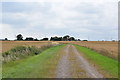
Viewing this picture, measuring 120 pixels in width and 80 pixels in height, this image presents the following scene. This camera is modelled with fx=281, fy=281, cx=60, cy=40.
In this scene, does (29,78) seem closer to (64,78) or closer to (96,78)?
(64,78)

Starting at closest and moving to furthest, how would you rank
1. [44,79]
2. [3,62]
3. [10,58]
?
1. [44,79]
2. [3,62]
3. [10,58]

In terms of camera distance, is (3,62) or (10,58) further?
(10,58)

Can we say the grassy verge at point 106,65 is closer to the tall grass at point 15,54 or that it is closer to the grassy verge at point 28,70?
the grassy verge at point 28,70

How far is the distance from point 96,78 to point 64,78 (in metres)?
1.61

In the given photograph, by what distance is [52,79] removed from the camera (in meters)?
13.5

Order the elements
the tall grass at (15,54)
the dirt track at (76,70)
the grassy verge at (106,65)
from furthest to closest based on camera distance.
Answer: the tall grass at (15,54)
the grassy verge at (106,65)
the dirt track at (76,70)

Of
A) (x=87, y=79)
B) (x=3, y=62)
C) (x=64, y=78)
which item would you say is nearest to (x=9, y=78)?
(x=64, y=78)

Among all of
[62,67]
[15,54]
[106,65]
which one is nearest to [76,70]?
[62,67]

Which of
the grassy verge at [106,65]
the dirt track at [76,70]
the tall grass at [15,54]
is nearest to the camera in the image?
the dirt track at [76,70]

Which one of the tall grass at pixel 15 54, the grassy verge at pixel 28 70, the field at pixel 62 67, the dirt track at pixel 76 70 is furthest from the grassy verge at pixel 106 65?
the tall grass at pixel 15 54

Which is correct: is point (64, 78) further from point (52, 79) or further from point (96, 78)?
point (96, 78)

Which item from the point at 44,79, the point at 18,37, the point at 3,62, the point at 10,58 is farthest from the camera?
the point at 18,37

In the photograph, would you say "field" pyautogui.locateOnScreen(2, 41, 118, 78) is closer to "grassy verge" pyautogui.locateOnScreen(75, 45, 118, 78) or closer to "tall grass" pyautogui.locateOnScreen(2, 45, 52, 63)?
"grassy verge" pyautogui.locateOnScreen(75, 45, 118, 78)

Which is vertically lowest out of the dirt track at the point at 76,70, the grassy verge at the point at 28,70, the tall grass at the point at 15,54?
the dirt track at the point at 76,70
